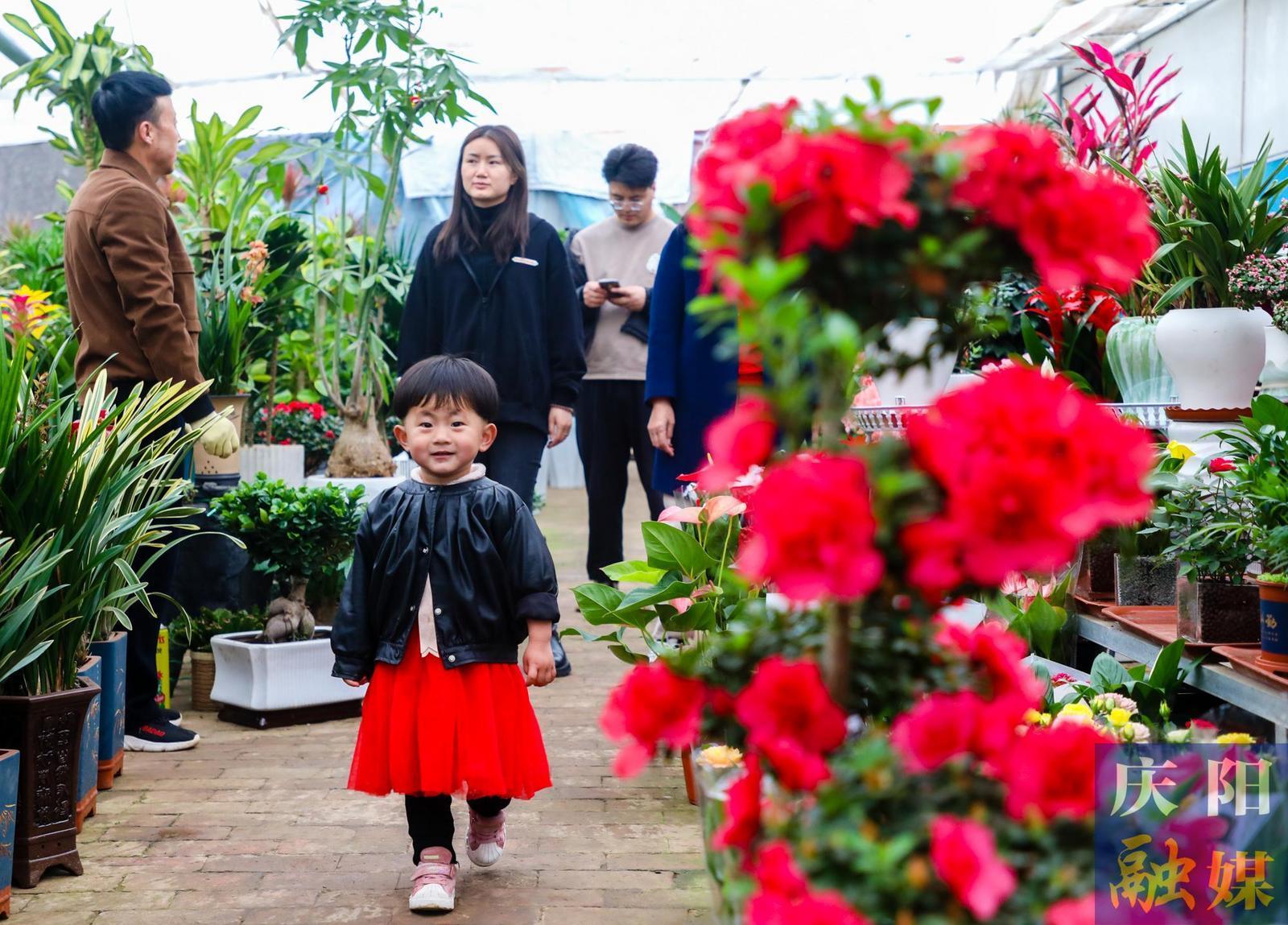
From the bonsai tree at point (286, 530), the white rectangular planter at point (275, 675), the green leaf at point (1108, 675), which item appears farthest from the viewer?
the bonsai tree at point (286, 530)

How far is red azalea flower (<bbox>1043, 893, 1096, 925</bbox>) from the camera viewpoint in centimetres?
112

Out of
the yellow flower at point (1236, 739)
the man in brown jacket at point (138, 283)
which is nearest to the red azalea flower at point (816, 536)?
the yellow flower at point (1236, 739)

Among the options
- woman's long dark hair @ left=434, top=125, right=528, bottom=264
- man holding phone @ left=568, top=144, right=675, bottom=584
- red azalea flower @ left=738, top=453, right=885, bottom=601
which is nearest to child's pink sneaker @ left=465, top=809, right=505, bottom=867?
red azalea flower @ left=738, top=453, right=885, bottom=601

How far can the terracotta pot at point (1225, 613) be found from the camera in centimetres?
260

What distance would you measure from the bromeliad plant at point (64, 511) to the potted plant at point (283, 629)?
923 millimetres

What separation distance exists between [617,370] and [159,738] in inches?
83.6

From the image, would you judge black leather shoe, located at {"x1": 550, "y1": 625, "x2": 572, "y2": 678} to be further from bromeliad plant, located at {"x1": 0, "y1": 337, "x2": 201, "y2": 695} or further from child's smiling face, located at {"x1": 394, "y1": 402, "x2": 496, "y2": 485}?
child's smiling face, located at {"x1": 394, "y1": 402, "x2": 496, "y2": 485}

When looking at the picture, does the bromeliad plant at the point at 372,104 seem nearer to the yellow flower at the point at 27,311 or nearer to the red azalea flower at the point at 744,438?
the yellow flower at the point at 27,311

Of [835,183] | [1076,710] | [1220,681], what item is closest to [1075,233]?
[835,183]

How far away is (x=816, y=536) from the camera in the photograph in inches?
44.9

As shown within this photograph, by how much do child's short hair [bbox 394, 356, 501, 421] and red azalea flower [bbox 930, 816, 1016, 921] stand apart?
6.27ft

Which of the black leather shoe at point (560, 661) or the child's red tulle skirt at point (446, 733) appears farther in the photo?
the black leather shoe at point (560, 661)

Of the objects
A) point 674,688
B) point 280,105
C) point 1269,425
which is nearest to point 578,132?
point 280,105

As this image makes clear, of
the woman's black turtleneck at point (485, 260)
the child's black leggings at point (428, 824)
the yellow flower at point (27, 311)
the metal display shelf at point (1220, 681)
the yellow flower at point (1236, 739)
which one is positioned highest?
the woman's black turtleneck at point (485, 260)
